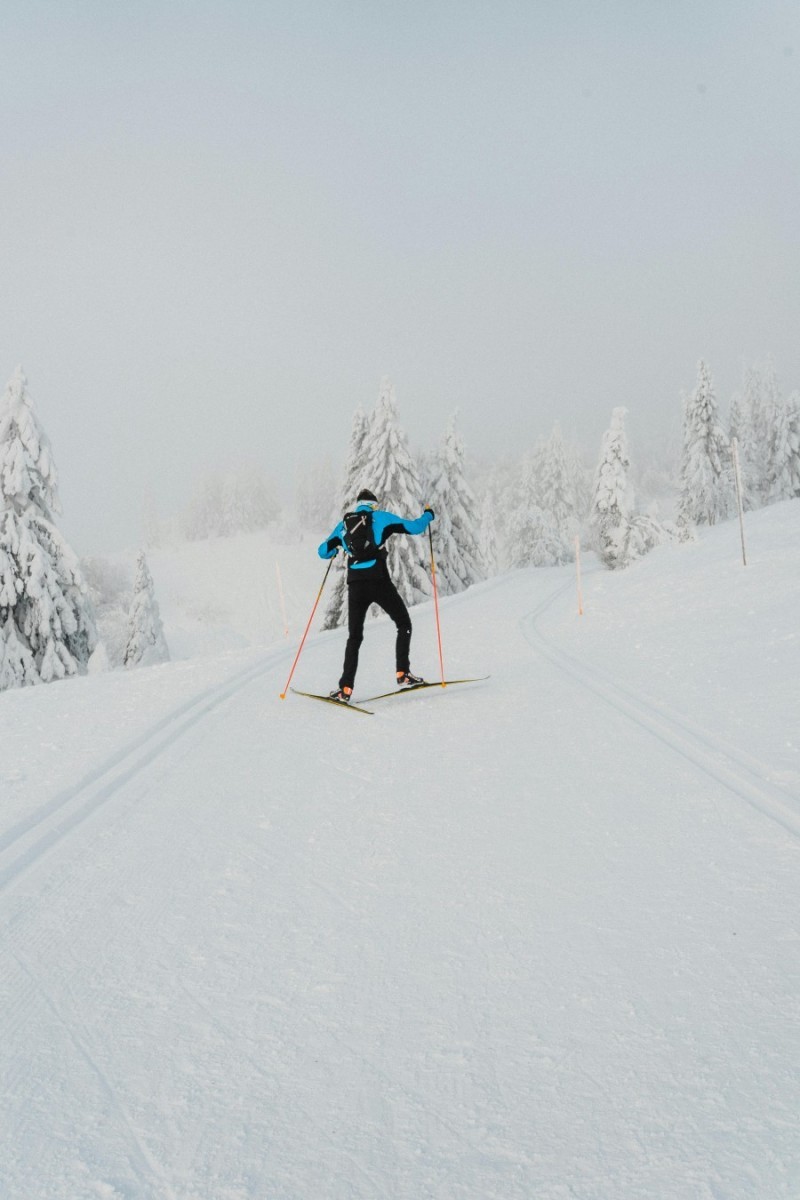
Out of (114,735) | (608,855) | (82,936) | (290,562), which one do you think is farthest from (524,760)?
(290,562)

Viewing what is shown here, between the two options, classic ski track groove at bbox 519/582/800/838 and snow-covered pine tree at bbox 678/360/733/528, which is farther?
snow-covered pine tree at bbox 678/360/733/528

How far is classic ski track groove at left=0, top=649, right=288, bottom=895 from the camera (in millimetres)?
3449

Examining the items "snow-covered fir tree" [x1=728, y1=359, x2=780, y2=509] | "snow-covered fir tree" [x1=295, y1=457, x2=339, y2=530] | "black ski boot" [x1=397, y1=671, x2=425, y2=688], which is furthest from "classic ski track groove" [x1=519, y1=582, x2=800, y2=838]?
"snow-covered fir tree" [x1=295, y1=457, x2=339, y2=530]

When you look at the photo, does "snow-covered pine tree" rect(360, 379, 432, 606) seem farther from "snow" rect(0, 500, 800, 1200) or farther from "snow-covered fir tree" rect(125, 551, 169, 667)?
"snow" rect(0, 500, 800, 1200)

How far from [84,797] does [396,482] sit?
2704 centimetres

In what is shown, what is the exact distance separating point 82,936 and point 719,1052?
7.78 ft

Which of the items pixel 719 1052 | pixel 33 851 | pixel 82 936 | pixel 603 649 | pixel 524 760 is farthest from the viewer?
pixel 603 649

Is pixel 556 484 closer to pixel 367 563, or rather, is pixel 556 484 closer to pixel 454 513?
pixel 454 513

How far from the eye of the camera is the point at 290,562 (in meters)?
78.4

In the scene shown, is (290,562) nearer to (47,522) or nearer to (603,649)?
(47,522)

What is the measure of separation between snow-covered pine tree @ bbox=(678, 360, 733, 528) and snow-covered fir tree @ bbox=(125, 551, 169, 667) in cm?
3708

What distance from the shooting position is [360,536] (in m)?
7.37

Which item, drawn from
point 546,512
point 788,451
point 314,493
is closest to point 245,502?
point 314,493

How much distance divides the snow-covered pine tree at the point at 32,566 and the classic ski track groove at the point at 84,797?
16.1 metres
